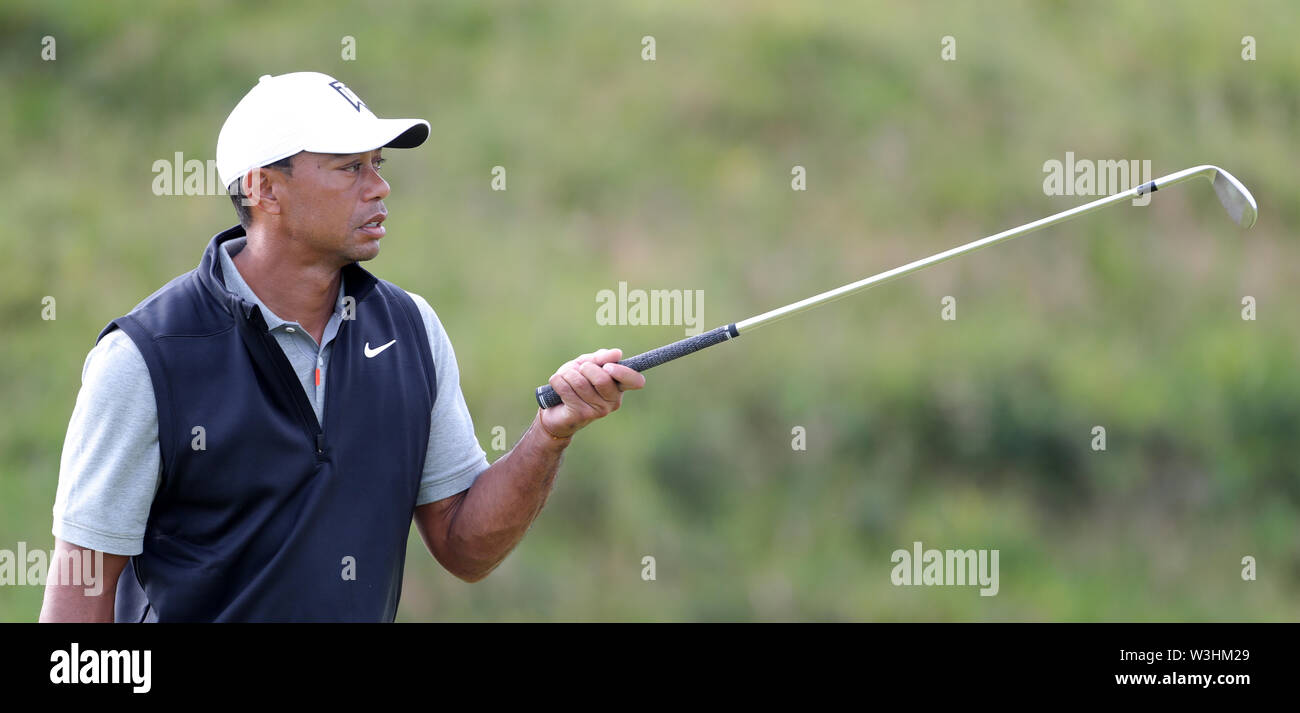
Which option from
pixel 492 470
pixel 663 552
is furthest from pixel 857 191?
pixel 492 470

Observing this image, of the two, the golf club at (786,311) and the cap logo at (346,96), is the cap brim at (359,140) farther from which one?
the golf club at (786,311)

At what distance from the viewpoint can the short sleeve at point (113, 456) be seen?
2.68m

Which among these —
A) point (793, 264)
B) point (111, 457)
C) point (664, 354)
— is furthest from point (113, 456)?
point (793, 264)

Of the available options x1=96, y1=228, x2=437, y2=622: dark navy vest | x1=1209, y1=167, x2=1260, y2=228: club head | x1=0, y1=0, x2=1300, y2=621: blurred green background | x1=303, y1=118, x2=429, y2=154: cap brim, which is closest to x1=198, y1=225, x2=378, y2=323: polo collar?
x1=96, y1=228, x2=437, y2=622: dark navy vest

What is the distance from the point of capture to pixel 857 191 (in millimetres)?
10992

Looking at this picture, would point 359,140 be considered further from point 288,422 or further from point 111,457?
point 111,457

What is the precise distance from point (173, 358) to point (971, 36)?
986 centimetres

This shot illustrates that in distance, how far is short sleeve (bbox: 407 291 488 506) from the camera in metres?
3.20

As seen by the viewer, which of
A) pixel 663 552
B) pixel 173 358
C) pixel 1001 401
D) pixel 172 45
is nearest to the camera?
pixel 173 358

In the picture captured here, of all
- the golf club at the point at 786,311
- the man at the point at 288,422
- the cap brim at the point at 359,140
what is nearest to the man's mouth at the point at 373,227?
the man at the point at 288,422

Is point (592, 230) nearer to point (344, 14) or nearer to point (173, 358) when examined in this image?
point (344, 14)

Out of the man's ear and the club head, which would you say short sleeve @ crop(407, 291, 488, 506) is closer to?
the man's ear

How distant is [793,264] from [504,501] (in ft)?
24.6

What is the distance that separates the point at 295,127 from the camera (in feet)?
9.95
